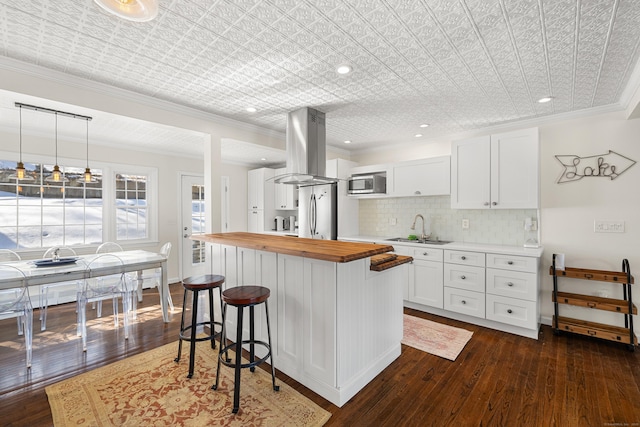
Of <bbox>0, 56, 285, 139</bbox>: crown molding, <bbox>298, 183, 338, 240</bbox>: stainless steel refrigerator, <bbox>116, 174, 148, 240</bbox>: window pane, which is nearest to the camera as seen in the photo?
<bbox>0, 56, 285, 139</bbox>: crown molding

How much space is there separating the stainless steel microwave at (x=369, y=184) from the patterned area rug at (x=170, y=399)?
3.00 m

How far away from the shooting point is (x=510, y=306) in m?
3.10

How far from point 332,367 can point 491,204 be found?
2.71 metres

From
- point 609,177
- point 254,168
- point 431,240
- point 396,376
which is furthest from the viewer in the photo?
point 254,168

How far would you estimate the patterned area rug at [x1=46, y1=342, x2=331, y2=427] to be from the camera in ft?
5.94

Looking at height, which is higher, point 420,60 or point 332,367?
point 420,60

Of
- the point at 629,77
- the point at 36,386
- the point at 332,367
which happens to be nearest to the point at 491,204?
the point at 629,77

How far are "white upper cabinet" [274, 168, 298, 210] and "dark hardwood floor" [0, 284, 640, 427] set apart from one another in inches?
122

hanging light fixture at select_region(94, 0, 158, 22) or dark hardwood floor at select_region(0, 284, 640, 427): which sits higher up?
hanging light fixture at select_region(94, 0, 158, 22)

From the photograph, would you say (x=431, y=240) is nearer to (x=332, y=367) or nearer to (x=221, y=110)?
(x=332, y=367)

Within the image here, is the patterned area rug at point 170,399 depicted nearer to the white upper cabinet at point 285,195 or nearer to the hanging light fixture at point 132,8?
the hanging light fixture at point 132,8

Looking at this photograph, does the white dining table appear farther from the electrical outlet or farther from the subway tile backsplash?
the electrical outlet

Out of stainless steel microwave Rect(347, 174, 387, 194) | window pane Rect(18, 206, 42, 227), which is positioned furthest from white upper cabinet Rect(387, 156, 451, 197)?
window pane Rect(18, 206, 42, 227)

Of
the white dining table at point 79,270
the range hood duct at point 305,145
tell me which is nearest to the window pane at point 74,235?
the white dining table at point 79,270
